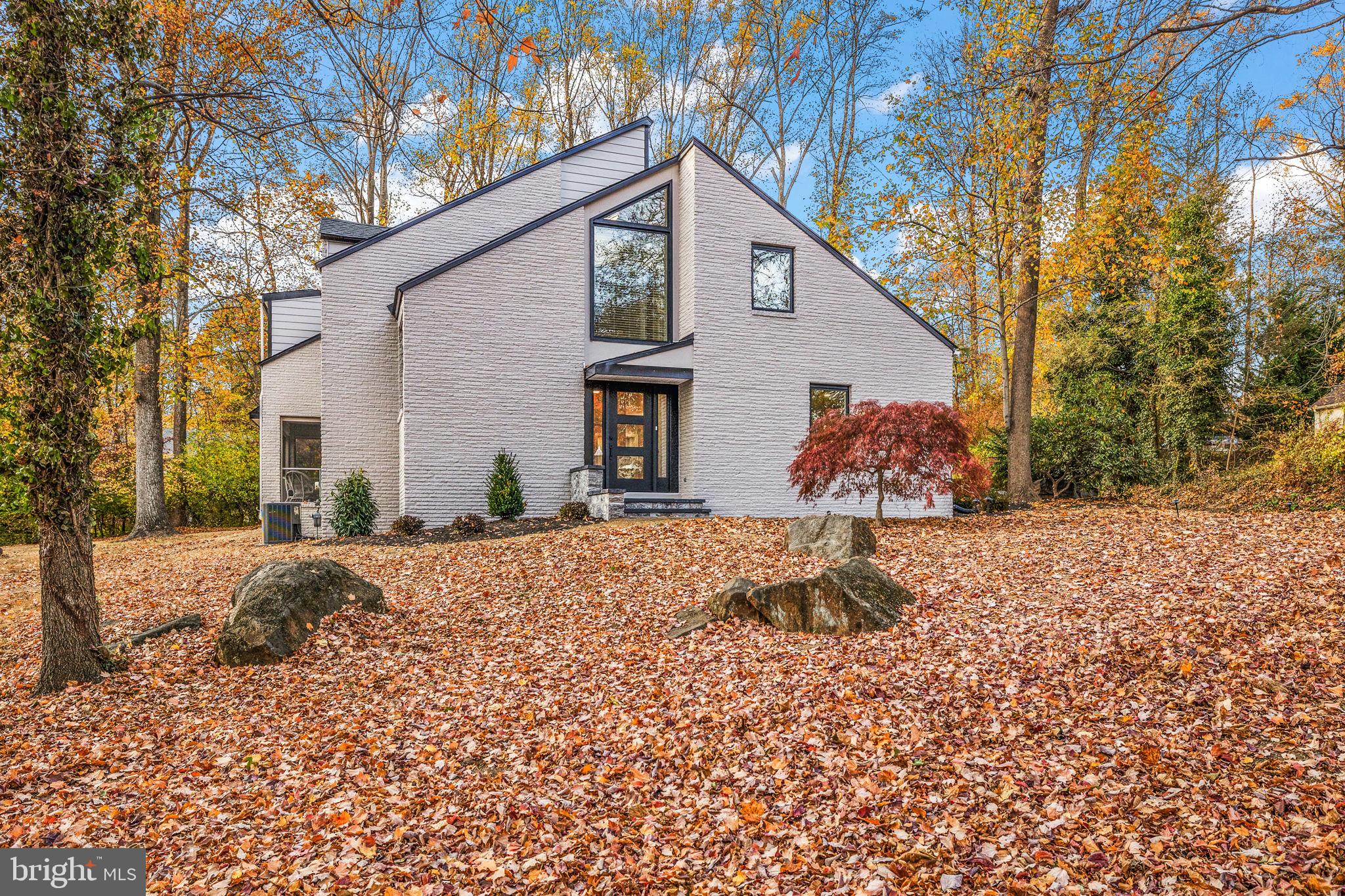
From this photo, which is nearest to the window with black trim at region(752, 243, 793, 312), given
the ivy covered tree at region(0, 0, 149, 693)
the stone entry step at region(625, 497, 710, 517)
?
the stone entry step at region(625, 497, 710, 517)

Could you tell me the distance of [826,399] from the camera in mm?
13969

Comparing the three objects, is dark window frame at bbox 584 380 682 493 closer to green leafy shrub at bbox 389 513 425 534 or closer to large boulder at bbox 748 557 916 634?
green leafy shrub at bbox 389 513 425 534

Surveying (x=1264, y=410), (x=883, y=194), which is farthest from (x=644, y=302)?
(x=1264, y=410)

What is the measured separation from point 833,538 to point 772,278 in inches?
285

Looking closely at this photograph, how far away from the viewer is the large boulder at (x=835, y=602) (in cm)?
583

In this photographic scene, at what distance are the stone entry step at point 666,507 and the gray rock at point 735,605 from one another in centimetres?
584

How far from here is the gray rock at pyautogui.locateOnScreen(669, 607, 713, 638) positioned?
612cm

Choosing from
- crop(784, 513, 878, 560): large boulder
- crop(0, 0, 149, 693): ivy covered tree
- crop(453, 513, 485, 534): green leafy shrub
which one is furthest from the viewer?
crop(453, 513, 485, 534): green leafy shrub

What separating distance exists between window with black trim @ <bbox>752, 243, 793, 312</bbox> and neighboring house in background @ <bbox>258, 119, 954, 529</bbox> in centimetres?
3

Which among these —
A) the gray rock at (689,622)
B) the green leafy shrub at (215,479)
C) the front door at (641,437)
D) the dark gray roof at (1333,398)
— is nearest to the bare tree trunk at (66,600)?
the gray rock at (689,622)

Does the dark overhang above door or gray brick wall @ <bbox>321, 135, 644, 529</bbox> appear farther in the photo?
gray brick wall @ <bbox>321, 135, 644, 529</bbox>

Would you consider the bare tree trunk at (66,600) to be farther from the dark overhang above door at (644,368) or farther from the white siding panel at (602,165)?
the white siding panel at (602,165)

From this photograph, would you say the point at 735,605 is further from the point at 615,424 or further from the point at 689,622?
the point at 615,424

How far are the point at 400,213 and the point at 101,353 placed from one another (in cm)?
1900
